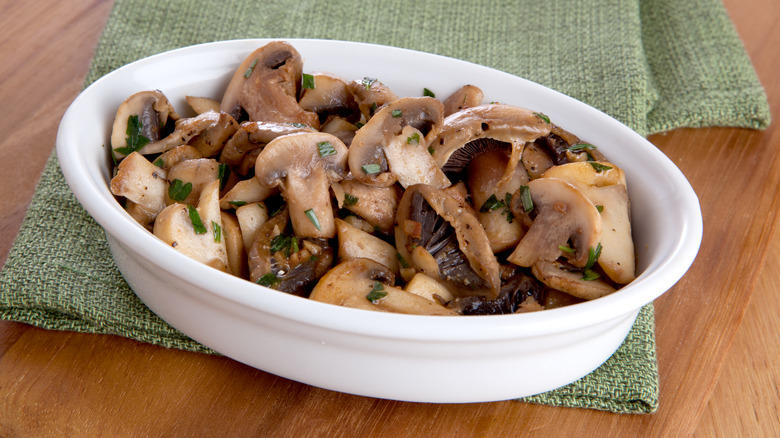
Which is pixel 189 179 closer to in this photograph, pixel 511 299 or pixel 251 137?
pixel 251 137

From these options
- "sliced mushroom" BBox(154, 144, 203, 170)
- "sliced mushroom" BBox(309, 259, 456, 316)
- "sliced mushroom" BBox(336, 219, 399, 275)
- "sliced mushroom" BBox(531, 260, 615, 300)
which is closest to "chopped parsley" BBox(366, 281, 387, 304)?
"sliced mushroom" BBox(309, 259, 456, 316)

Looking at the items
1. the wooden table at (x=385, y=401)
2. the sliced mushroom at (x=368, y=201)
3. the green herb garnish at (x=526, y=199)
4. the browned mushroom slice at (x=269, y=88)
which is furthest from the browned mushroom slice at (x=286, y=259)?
the green herb garnish at (x=526, y=199)

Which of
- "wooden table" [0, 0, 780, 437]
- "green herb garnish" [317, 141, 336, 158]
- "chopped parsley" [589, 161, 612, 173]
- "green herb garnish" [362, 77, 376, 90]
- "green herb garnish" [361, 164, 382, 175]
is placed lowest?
"wooden table" [0, 0, 780, 437]

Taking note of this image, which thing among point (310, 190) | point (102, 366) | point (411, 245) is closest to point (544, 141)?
point (411, 245)

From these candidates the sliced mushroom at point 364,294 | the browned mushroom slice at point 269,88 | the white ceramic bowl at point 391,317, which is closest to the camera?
the white ceramic bowl at point 391,317

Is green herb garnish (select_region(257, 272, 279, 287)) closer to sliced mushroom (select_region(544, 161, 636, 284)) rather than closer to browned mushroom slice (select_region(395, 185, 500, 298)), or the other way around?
browned mushroom slice (select_region(395, 185, 500, 298))

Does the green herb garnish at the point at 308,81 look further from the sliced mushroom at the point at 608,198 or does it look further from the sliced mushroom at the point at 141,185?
the sliced mushroom at the point at 608,198

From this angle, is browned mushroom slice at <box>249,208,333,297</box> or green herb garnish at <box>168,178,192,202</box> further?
green herb garnish at <box>168,178,192,202</box>
